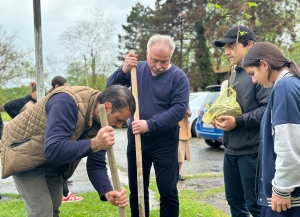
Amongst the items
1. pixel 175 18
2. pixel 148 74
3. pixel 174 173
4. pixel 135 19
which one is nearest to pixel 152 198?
pixel 174 173

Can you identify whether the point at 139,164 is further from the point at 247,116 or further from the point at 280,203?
the point at 280,203

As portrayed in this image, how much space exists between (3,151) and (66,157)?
2.11 feet

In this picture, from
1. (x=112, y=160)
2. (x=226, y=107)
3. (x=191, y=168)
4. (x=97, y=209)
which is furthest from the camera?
(x=191, y=168)

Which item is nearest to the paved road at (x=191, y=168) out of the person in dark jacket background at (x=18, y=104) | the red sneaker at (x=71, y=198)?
the red sneaker at (x=71, y=198)

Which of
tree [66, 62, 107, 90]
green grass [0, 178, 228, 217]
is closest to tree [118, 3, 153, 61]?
tree [66, 62, 107, 90]

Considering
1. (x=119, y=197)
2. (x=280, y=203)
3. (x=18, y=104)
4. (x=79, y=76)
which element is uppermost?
(x=18, y=104)

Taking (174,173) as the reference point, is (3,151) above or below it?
above

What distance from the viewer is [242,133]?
354 cm

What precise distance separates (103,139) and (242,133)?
1484mm

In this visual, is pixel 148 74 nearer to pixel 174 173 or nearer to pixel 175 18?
pixel 174 173

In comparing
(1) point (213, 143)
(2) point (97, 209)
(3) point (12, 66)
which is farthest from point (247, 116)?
(3) point (12, 66)

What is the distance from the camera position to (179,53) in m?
30.3

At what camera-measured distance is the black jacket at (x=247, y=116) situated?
134 inches

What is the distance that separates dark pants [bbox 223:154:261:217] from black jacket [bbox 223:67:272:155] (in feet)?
0.26
